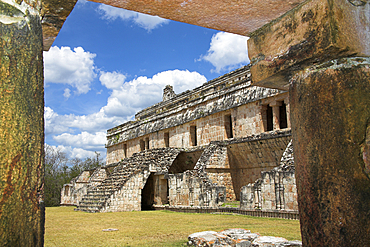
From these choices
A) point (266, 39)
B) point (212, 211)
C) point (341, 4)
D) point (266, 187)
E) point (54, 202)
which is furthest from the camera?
point (54, 202)

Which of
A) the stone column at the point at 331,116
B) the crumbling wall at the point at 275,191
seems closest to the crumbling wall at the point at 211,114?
the crumbling wall at the point at 275,191

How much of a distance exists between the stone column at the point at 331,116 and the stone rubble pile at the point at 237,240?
2226 mm

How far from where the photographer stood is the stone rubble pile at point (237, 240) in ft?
13.5

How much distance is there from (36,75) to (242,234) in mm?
4262

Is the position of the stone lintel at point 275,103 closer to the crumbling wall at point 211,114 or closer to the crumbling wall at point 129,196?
the crumbling wall at point 211,114

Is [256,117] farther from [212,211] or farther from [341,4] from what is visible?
[341,4]

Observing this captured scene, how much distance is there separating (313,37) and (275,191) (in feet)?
23.0

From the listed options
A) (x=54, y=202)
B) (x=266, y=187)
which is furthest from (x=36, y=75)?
(x=54, y=202)

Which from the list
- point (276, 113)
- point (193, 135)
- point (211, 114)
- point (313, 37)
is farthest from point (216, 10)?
point (193, 135)

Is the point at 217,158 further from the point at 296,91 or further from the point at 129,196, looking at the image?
the point at 296,91

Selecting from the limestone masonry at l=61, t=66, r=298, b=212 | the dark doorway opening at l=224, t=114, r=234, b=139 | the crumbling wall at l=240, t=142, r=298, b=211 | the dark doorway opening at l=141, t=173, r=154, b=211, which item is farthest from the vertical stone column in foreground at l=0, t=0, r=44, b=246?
the dark doorway opening at l=141, t=173, r=154, b=211

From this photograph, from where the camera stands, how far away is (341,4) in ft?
6.82

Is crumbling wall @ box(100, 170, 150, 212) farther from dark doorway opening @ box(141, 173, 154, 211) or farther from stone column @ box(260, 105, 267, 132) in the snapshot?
stone column @ box(260, 105, 267, 132)

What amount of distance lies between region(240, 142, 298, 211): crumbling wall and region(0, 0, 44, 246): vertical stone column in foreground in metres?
7.44
